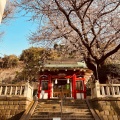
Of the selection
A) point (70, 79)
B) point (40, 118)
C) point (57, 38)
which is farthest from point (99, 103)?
point (70, 79)

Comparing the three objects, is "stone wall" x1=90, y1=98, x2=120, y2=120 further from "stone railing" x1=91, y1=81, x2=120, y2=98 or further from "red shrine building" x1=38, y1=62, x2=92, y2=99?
"red shrine building" x1=38, y1=62, x2=92, y2=99

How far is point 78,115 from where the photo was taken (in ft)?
31.9

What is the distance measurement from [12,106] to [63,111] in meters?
3.42

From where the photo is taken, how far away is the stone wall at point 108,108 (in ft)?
32.2

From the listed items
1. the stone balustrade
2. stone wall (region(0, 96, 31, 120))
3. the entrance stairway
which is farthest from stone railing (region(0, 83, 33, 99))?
the entrance stairway

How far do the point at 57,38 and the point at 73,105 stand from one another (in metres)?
4.93

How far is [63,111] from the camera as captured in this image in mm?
10320

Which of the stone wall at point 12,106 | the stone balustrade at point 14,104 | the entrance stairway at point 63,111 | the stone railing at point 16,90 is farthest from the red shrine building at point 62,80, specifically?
the stone wall at point 12,106

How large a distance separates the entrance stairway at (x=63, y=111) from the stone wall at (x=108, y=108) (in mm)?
695

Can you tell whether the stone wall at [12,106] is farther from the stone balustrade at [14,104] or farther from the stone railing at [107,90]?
the stone railing at [107,90]

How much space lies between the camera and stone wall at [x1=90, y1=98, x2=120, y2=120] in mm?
9816

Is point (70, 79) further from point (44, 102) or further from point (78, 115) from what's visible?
point (78, 115)

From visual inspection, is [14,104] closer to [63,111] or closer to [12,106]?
[12,106]

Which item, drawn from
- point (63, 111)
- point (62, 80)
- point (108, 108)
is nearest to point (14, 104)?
point (63, 111)
